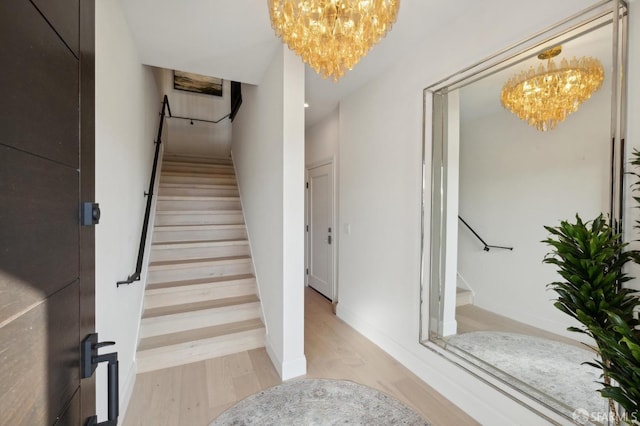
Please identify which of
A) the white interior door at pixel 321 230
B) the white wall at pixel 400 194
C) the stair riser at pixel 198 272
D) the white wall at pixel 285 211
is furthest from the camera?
the white interior door at pixel 321 230

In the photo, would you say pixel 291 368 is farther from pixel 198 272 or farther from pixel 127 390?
pixel 198 272

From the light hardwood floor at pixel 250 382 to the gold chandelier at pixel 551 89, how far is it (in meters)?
1.98

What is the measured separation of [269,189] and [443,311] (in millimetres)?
1820

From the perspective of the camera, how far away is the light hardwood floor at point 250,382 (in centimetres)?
181

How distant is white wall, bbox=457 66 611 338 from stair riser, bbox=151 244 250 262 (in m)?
2.61

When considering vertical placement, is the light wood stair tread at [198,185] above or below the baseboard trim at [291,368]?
above

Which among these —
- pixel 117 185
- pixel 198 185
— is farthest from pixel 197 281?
pixel 198 185

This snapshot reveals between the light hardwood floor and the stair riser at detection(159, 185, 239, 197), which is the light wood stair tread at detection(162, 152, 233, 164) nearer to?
the stair riser at detection(159, 185, 239, 197)

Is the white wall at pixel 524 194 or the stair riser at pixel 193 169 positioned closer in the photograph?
the white wall at pixel 524 194

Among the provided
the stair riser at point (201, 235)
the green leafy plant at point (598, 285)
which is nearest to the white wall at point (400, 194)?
the green leafy plant at point (598, 285)

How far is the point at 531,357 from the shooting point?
65.2 inches

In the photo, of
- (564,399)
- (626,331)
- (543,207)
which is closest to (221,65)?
(543,207)

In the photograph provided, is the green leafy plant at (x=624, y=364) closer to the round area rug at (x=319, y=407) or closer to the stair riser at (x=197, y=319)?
the round area rug at (x=319, y=407)

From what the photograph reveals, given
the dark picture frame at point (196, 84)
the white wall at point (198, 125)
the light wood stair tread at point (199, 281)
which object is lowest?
the light wood stair tread at point (199, 281)
